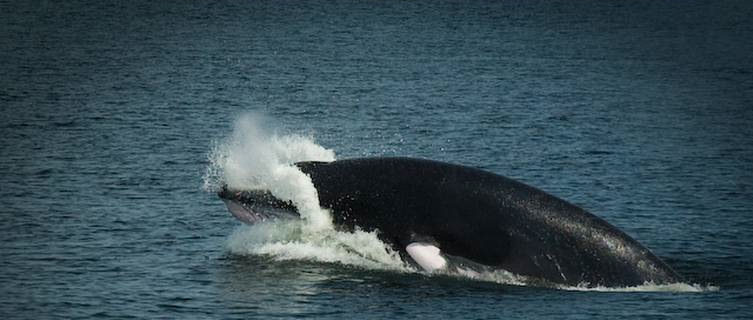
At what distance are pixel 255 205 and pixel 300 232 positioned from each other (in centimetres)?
140

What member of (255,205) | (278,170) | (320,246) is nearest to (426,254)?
(320,246)

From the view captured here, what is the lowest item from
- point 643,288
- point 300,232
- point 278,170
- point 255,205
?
point 643,288

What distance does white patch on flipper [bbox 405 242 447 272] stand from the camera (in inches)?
1362

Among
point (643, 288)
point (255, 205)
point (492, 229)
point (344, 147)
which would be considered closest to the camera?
point (492, 229)

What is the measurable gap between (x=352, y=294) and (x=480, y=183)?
4153 millimetres

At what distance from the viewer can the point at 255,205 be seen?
36.9 m

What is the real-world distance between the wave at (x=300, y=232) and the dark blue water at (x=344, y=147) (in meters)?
0.32

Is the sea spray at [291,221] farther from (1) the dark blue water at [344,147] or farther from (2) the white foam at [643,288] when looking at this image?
(2) the white foam at [643,288]

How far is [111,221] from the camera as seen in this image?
47688 mm

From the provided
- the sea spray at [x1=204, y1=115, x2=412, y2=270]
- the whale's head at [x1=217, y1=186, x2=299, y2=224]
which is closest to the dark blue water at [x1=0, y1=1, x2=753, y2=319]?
the sea spray at [x1=204, y1=115, x2=412, y2=270]

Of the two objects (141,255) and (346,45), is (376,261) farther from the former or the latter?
(346,45)

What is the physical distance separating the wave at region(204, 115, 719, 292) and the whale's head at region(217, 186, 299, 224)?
0.22 m

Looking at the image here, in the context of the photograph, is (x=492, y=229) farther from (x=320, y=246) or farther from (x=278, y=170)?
(x=278, y=170)

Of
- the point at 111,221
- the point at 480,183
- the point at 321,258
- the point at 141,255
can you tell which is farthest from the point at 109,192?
the point at 480,183
